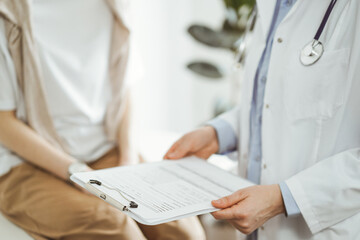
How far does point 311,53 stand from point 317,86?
0.27 ft

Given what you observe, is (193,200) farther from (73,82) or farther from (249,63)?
(73,82)

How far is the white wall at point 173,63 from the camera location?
2654 mm

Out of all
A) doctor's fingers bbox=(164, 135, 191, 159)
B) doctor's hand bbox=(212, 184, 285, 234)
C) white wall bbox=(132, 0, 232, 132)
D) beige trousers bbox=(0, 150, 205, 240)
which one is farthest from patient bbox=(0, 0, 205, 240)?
white wall bbox=(132, 0, 232, 132)

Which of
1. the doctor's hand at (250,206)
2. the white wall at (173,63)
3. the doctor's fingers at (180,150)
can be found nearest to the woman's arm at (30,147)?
the doctor's fingers at (180,150)

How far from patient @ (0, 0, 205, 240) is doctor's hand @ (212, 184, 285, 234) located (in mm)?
327

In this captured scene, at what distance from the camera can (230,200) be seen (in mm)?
850

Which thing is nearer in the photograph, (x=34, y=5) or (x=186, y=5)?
(x=34, y=5)

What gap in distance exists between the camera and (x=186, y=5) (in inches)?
110

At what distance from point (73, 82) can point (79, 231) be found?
1.77 ft

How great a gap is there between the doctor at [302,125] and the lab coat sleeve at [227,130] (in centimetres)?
10

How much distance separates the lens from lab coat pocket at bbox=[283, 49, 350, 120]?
0.90 metres

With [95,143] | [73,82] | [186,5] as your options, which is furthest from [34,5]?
[186,5]

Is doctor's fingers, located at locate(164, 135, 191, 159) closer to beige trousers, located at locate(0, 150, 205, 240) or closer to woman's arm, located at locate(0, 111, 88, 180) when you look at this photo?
beige trousers, located at locate(0, 150, 205, 240)

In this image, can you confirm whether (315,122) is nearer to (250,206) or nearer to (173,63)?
(250,206)
